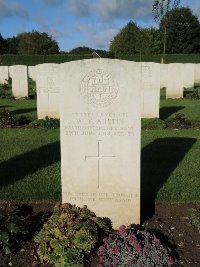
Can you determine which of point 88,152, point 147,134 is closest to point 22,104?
point 147,134

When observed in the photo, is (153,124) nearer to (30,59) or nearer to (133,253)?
(133,253)

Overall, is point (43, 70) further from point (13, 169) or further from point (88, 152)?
point (88, 152)

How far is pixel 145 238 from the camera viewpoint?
165 inches

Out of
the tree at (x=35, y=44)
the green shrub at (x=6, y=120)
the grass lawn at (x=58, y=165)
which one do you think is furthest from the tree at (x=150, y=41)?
the grass lawn at (x=58, y=165)

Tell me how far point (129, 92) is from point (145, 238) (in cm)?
154

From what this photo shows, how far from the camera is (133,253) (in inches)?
156

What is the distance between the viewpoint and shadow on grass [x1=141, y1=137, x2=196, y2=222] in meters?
5.84

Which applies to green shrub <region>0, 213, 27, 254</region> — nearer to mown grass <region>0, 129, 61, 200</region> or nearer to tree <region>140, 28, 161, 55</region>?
mown grass <region>0, 129, 61, 200</region>

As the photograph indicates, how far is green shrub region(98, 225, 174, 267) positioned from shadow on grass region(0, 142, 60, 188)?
8.90 feet

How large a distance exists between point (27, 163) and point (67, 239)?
365cm

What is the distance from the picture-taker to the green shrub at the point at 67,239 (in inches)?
161

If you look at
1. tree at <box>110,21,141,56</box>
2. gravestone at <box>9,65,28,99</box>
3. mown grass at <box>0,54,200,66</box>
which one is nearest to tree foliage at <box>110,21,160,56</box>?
tree at <box>110,21,141,56</box>

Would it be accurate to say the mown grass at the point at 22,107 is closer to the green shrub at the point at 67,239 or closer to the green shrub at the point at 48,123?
the green shrub at the point at 48,123

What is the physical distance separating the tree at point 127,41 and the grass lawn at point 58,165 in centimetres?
3941
